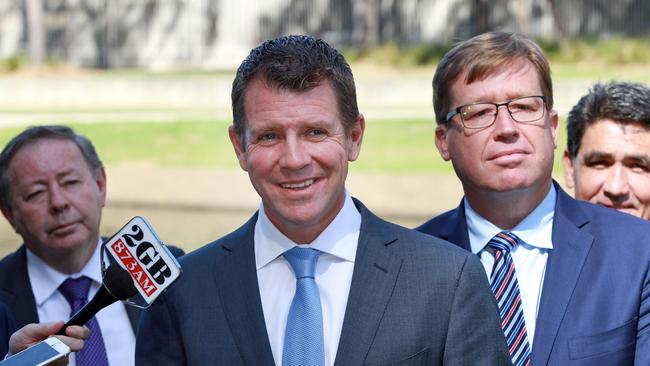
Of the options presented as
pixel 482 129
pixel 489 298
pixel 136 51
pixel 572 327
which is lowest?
pixel 136 51

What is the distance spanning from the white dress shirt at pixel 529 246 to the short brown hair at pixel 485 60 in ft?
1.17

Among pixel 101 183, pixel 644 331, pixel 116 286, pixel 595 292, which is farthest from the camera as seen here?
pixel 101 183

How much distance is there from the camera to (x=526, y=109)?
3531 mm

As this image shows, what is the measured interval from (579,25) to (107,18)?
15.0 metres

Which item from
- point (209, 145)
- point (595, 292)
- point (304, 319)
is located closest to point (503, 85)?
point (595, 292)

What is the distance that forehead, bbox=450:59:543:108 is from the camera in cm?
354

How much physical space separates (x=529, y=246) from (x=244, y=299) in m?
1.13

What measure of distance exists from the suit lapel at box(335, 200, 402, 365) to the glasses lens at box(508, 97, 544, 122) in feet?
2.63

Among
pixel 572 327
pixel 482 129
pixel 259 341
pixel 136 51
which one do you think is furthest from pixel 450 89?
pixel 136 51

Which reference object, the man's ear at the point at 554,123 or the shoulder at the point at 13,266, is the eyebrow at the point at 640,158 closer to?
the man's ear at the point at 554,123

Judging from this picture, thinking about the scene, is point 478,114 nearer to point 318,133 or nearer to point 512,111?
point 512,111

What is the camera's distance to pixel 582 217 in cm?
353

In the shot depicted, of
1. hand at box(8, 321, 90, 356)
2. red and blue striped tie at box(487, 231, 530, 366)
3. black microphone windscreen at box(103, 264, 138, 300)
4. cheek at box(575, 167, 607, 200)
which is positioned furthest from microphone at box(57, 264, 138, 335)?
cheek at box(575, 167, 607, 200)

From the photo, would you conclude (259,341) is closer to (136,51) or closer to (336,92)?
(336,92)
